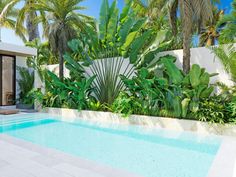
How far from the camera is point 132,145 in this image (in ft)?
18.2

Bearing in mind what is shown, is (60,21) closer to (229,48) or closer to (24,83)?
(24,83)

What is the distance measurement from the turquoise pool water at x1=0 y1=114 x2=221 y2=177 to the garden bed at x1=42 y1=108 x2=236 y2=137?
43 cm

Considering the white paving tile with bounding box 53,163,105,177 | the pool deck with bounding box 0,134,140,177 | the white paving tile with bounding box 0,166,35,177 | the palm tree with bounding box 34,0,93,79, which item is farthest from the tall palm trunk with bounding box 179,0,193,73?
the white paving tile with bounding box 0,166,35,177

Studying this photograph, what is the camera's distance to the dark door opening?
480 inches

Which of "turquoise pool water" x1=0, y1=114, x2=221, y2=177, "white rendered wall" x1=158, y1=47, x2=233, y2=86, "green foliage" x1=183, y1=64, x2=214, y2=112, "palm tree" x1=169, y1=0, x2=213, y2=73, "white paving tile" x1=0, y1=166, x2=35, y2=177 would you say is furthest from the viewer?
"white rendered wall" x1=158, y1=47, x2=233, y2=86

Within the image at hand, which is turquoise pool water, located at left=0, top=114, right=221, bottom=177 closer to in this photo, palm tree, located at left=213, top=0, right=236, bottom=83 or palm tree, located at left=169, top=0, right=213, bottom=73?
palm tree, located at left=213, top=0, right=236, bottom=83

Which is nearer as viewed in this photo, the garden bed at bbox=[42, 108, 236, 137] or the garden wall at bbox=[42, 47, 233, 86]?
the garden bed at bbox=[42, 108, 236, 137]

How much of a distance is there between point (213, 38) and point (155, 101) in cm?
1433

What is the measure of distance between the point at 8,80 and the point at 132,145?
10327 mm

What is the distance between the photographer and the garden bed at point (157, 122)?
21.3ft

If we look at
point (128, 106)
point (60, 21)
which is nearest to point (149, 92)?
point (128, 106)

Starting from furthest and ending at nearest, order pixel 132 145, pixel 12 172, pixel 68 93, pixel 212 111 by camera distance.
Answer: pixel 68 93
pixel 212 111
pixel 132 145
pixel 12 172

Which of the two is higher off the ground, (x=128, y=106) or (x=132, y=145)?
(x=128, y=106)

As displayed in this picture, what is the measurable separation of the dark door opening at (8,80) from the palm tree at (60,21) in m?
2.91
